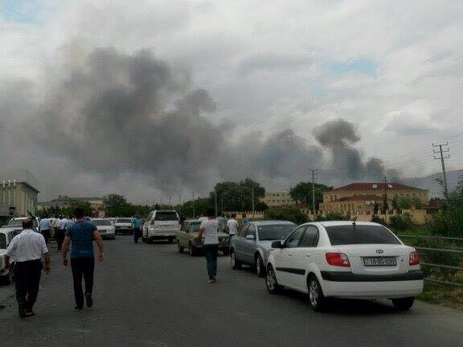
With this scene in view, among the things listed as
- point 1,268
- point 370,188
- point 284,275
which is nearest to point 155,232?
point 1,268

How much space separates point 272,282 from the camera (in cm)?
1316

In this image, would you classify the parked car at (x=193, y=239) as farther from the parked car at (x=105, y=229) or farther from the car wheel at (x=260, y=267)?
the parked car at (x=105, y=229)

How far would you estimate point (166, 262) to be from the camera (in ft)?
73.8

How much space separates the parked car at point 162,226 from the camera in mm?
36812

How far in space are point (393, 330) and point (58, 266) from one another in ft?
50.3

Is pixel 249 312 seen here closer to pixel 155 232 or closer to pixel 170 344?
pixel 170 344

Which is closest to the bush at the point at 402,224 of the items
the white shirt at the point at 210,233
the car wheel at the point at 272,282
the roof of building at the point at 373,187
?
the white shirt at the point at 210,233

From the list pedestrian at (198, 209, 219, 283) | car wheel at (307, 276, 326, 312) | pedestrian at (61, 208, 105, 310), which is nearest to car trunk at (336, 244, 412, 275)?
car wheel at (307, 276, 326, 312)

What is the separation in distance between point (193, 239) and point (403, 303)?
1594 cm

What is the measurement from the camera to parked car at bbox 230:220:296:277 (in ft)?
55.9

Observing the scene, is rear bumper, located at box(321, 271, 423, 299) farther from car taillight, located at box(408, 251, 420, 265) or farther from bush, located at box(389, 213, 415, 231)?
bush, located at box(389, 213, 415, 231)

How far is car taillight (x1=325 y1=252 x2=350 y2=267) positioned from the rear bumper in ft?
0.55

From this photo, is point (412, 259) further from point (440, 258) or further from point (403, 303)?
point (440, 258)

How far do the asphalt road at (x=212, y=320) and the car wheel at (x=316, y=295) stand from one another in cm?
16
